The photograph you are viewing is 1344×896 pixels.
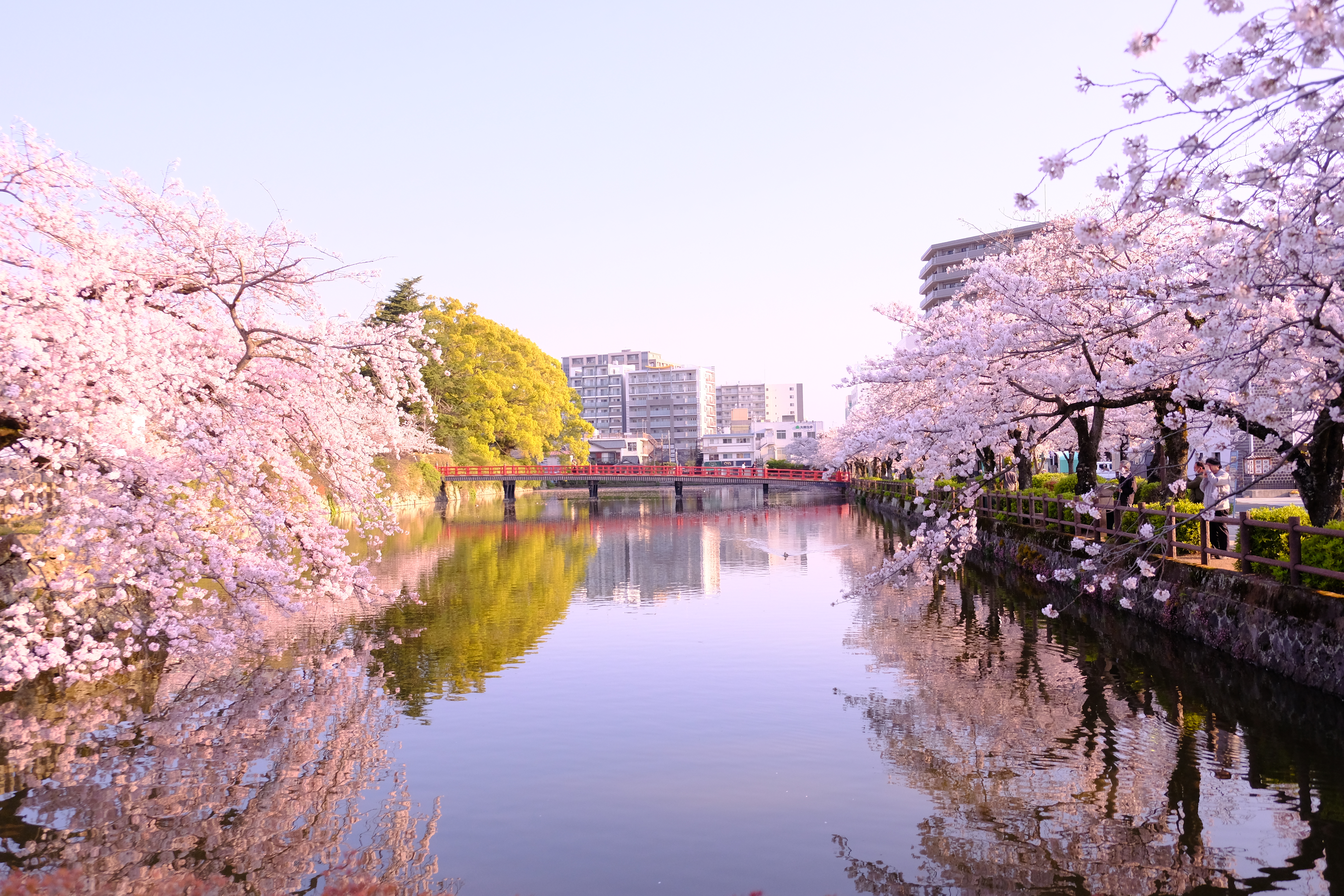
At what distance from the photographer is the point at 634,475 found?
5853cm

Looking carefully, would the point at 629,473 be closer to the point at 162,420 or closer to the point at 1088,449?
the point at 1088,449

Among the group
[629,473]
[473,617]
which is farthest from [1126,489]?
[629,473]

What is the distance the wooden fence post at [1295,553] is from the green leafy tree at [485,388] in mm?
44977

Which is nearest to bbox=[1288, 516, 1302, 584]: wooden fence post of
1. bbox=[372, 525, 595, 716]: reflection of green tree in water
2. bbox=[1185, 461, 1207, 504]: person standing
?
bbox=[1185, 461, 1207, 504]: person standing

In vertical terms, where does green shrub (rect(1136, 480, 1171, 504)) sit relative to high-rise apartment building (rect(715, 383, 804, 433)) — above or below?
below

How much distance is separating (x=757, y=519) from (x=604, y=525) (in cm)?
825

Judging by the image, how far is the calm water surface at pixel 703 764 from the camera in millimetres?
6719

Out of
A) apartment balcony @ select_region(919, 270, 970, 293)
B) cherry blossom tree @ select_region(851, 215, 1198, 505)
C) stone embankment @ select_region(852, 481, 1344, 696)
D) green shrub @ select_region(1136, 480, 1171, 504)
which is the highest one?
apartment balcony @ select_region(919, 270, 970, 293)

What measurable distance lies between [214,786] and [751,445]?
128 m

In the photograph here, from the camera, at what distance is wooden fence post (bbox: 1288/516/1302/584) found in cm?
1077

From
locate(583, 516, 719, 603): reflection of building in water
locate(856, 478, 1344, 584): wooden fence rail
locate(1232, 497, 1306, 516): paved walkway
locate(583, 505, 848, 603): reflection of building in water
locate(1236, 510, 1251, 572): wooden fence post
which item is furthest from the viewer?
locate(1232, 497, 1306, 516): paved walkway

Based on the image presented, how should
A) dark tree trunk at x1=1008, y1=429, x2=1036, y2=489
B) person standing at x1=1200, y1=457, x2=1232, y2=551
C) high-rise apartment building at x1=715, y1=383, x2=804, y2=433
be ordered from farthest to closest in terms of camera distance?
high-rise apartment building at x1=715, y1=383, x2=804, y2=433, dark tree trunk at x1=1008, y1=429, x2=1036, y2=489, person standing at x1=1200, y1=457, x2=1232, y2=551

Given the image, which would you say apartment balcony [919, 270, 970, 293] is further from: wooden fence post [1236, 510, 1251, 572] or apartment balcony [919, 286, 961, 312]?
wooden fence post [1236, 510, 1251, 572]

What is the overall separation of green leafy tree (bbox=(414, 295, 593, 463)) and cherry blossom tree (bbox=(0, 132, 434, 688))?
130 feet
